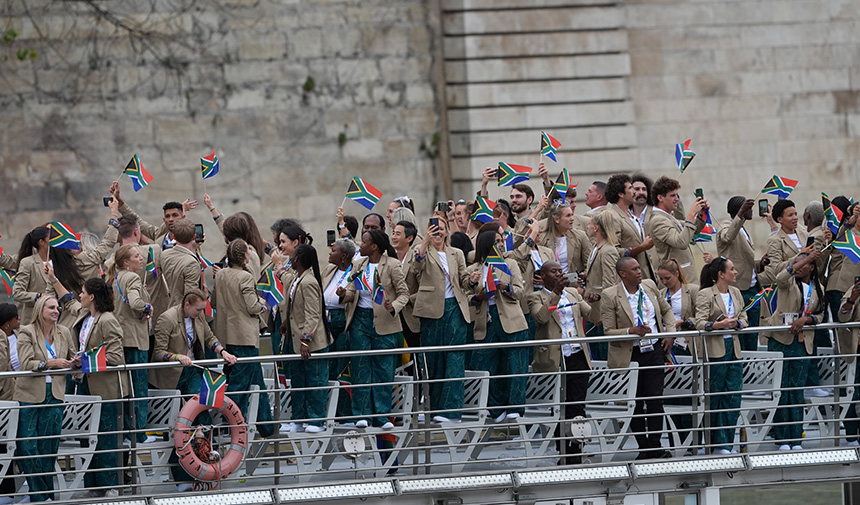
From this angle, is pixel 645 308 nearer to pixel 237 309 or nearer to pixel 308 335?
pixel 308 335

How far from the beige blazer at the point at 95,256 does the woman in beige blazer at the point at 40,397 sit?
6.95 feet

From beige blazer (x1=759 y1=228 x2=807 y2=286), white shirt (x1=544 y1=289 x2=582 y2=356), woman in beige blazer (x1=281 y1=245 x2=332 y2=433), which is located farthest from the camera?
beige blazer (x1=759 y1=228 x2=807 y2=286)

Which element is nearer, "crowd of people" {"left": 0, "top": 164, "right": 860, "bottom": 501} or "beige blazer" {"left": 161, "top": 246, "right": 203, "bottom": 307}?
"crowd of people" {"left": 0, "top": 164, "right": 860, "bottom": 501}

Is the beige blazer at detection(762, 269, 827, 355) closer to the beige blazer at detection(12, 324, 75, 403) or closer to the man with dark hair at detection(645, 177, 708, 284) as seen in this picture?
the man with dark hair at detection(645, 177, 708, 284)

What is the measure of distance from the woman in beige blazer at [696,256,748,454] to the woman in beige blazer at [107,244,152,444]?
14.0 feet

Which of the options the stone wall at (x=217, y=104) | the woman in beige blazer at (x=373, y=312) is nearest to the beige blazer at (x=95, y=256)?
the woman in beige blazer at (x=373, y=312)

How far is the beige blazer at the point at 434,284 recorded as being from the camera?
11.1m

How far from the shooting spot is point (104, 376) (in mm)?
9922

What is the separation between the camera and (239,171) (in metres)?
19.9

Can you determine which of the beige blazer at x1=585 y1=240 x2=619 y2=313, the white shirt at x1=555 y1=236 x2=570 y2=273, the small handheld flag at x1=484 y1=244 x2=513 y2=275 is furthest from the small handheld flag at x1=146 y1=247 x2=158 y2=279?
the beige blazer at x1=585 y1=240 x2=619 y2=313

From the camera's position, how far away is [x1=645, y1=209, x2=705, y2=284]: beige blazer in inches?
474

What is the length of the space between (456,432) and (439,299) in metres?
1.05

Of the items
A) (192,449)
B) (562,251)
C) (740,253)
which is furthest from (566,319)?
(192,449)

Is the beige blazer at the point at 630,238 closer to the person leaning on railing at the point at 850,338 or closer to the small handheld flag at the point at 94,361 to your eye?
the person leaning on railing at the point at 850,338
